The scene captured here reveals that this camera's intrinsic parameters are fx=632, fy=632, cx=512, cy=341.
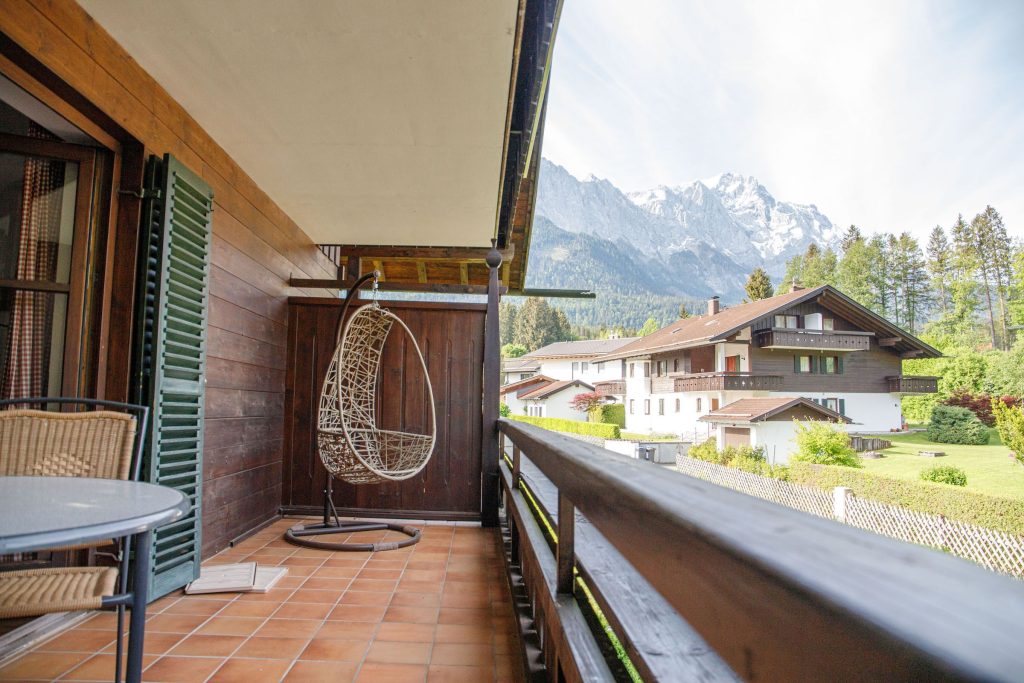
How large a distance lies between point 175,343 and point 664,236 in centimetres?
11378

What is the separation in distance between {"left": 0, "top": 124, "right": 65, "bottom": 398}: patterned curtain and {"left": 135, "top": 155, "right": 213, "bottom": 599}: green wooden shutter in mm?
278

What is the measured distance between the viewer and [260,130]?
2.93 meters

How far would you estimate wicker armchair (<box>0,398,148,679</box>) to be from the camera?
1.38 m

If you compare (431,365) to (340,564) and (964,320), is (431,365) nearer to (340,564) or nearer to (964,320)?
(340,564)

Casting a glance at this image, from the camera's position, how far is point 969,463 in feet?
48.7

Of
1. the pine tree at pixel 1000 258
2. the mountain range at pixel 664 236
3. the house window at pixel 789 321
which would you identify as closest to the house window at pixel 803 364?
the house window at pixel 789 321

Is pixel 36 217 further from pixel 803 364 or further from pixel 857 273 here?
pixel 857 273

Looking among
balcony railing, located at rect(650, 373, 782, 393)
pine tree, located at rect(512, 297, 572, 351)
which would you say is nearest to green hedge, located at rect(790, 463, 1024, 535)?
balcony railing, located at rect(650, 373, 782, 393)

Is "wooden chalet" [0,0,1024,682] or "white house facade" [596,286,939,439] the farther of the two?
"white house facade" [596,286,939,439]

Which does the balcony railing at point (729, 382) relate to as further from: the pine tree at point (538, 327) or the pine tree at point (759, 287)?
the pine tree at point (538, 327)

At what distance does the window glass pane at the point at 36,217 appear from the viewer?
6.91 ft

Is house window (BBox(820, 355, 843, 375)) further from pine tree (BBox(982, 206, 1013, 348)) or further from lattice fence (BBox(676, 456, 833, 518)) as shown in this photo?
lattice fence (BBox(676, 456, 833, 518))

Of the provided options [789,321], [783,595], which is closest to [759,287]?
[789,321]

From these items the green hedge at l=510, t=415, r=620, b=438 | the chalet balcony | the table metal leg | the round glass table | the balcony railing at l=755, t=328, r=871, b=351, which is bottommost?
the green hedge at l=510, t=415, r=620, b=438
